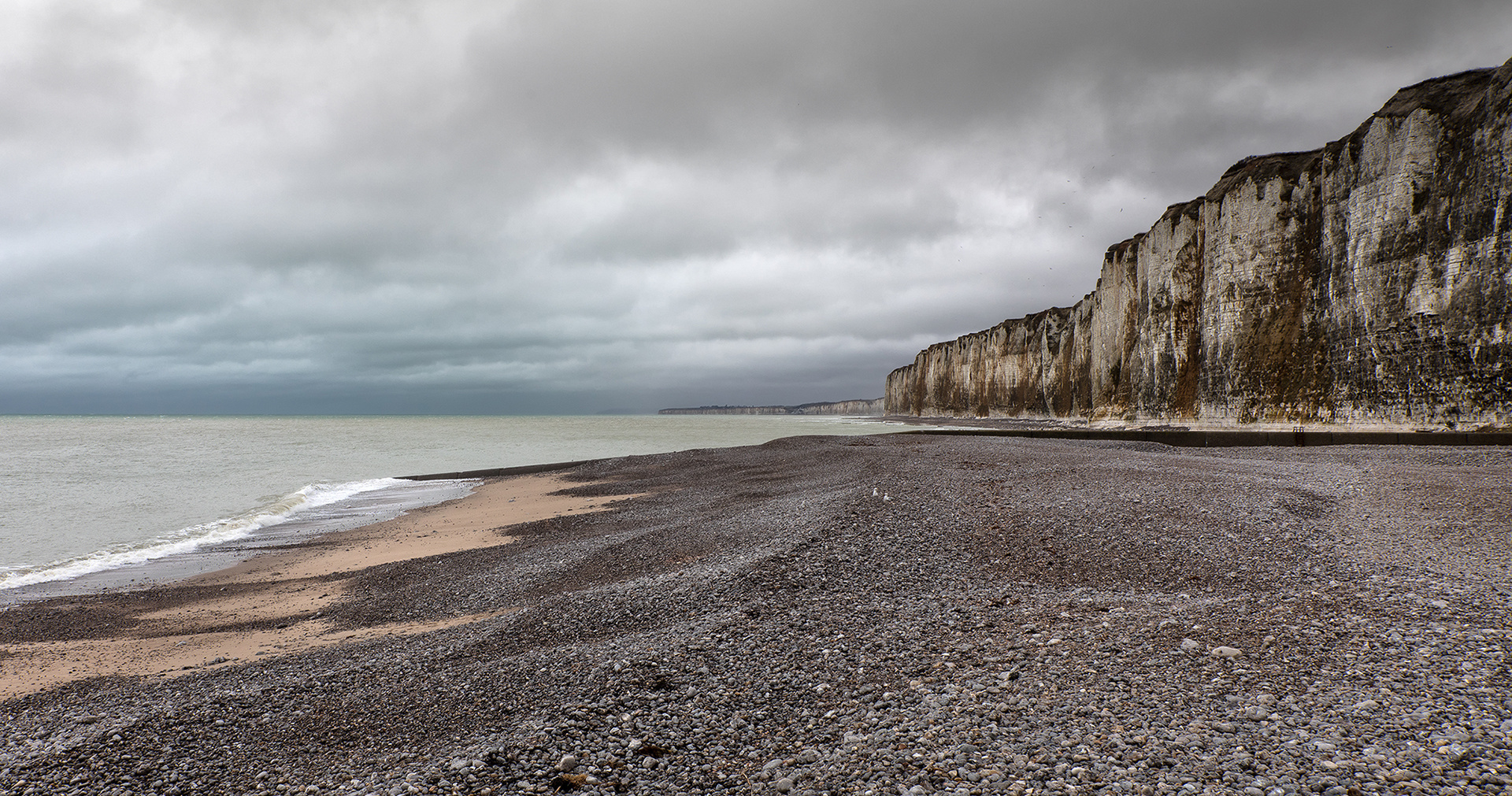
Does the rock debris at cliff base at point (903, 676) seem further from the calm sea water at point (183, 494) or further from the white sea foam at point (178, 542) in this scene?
the calm sea water at point (183, 494)

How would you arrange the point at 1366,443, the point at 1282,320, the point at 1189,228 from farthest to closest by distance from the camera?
the point at 1189,228
the point at 1282,320
the point at 1366,443

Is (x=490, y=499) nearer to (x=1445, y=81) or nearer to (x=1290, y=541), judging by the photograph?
(x=1290, y=541)

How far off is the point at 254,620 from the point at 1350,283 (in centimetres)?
3277

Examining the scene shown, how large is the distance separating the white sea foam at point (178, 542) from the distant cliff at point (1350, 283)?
33.3 meters

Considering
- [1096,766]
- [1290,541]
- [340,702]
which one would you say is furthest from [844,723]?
[1290,541]

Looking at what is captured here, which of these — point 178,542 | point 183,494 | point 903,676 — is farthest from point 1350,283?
point 183,494

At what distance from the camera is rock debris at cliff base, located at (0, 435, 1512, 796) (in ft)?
10.6

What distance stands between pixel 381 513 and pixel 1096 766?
17.5 metres

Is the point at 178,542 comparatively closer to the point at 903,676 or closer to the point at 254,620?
the point at 254,620

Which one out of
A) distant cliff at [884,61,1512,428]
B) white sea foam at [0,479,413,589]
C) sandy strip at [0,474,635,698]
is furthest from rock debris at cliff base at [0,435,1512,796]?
distant cliff at [884,61,1512,428]

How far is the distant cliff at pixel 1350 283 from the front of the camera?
18.9 meters

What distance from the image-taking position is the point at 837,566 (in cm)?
709

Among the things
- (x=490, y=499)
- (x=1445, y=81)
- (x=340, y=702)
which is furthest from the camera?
(x=1445, y=81)


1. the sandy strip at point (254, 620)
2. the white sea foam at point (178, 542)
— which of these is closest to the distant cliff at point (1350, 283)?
the sandy strip at point (254, 620)
